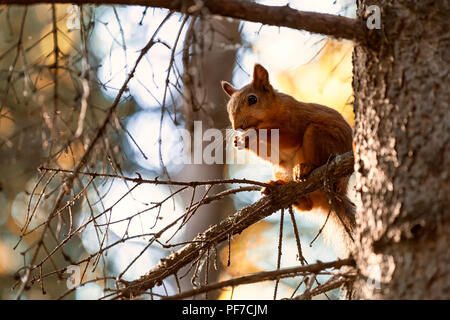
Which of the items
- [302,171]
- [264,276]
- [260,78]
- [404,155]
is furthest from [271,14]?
[260,78]

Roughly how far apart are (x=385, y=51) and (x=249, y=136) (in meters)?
1.78

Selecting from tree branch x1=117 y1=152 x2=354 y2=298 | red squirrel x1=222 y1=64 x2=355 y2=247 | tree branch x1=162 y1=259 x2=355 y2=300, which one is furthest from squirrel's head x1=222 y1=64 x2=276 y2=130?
tree branch x1=162 y1=259 x2=355 y2=300

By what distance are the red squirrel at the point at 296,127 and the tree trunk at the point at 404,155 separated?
4.29ft

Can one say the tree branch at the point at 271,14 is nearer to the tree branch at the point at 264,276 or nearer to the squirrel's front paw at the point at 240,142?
the tree branch at the point at 264,276

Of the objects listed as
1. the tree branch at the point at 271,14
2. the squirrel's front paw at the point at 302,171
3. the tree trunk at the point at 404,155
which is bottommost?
the tree trunk at the point at 404,155

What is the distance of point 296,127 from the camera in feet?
11.1

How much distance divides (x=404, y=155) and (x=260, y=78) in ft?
6.59

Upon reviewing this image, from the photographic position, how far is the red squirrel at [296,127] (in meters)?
3.18

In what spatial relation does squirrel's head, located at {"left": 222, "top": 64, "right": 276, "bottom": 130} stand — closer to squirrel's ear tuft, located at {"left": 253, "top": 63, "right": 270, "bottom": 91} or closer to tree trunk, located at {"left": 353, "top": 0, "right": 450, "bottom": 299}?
squirrel's ear tuft, located at {"left": 253, "top": 63, "right": 270, "bottom": 91}

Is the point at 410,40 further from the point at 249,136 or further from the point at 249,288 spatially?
the point at 249,288

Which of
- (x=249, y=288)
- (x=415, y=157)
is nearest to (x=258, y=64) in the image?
(x=415, y=157)

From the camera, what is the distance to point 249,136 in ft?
11.5

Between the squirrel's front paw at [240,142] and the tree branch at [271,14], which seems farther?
the squirrel's front paw at [240,142]

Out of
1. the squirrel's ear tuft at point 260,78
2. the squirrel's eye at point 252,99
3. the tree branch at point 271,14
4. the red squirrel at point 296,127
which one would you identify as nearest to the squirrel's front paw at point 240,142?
the red squirrel at point 296,127
